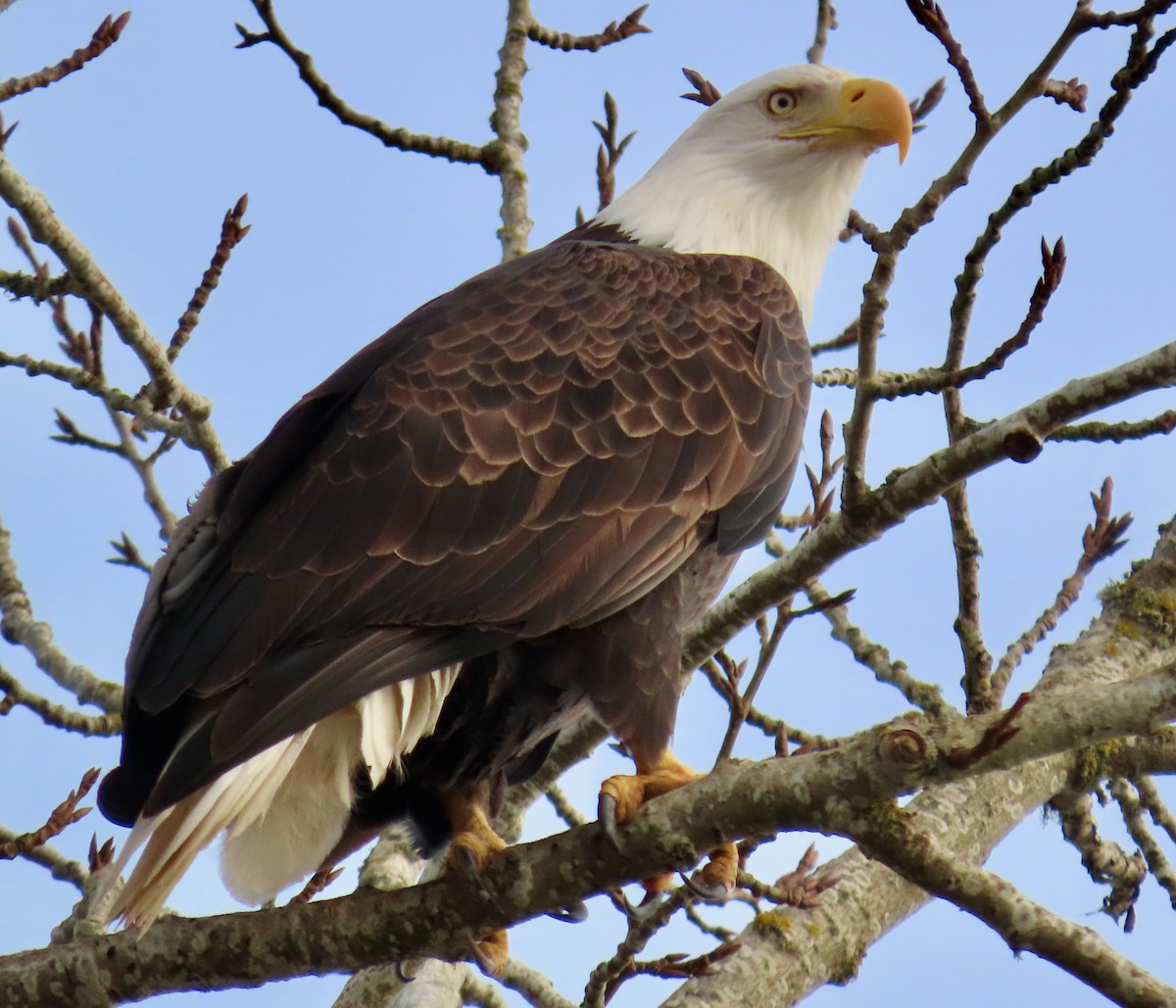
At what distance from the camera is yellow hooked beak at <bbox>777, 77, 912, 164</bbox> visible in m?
5.38

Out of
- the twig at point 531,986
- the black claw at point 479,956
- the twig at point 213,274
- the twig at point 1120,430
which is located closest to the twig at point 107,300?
the twig at point 213,274

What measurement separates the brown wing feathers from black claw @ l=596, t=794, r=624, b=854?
0.55 meters

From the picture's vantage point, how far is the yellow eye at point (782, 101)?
566cm

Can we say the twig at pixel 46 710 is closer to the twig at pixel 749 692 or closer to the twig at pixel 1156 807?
the twig at pixel 749 692

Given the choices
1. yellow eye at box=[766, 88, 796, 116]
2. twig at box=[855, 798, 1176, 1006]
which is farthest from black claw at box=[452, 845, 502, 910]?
yellow eye at box=[766, 88, 796, 116]

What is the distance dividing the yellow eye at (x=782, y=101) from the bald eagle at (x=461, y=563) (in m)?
0.92

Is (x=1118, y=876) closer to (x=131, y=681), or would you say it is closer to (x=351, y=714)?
(x=351, y=714)

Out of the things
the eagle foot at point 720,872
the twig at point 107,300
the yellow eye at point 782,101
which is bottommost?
the eagle foot at point 720,872

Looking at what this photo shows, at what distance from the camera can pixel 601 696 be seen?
4008mm

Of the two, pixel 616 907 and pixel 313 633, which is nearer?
pixel 313 633

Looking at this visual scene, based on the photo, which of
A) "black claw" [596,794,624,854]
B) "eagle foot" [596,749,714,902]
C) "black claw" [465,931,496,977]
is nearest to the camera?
"black claw" [596,794,624,854]

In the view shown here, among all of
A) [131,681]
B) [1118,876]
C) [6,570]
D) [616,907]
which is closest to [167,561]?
[131,681]

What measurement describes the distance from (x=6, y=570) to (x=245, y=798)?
2778 mm

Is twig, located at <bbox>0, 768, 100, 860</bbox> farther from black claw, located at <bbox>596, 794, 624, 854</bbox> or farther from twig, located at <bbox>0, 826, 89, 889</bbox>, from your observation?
black claw, located at <bbox>596, 794, 624, 854</bbox>
